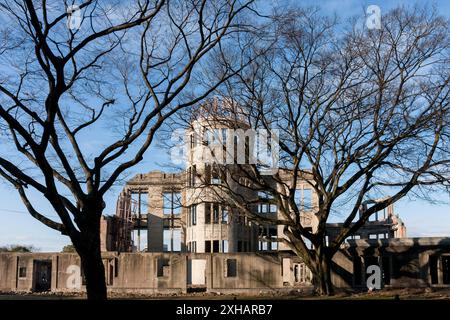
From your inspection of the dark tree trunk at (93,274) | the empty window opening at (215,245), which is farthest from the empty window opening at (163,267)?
the dark tree trunk at (93,274)

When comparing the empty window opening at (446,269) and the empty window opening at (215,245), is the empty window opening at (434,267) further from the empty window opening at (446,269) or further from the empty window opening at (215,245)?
the empty window opening at (215,245)

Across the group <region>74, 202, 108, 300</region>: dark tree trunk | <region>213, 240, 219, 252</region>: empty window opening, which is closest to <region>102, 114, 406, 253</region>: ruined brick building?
→ <region>213, 240, 219, 252</region>: empty window opening

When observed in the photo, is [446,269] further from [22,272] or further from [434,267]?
[22,272]

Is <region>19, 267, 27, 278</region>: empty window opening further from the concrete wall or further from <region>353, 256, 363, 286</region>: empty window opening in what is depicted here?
<region>353, 256, 363, 286</region>: empty window opening

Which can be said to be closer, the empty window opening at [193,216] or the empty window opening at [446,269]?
the empty window opening at [446,269]

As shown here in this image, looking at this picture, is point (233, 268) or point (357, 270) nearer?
point (357, 270)

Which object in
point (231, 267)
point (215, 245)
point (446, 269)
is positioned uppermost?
point (215, 245)

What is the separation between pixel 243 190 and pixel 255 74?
23159 millimetres

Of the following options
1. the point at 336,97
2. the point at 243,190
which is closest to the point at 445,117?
the point at 336,97

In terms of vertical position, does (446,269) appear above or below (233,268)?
below

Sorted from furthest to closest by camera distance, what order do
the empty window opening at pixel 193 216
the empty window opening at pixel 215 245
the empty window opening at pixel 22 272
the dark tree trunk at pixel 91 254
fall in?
the empty window opening at pixel 193 216, the empty window opening at pixel 215 245, the empty window opening at pixel 22 272, the dark tree trunk at pixel 91 254

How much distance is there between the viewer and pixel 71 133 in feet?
68.3

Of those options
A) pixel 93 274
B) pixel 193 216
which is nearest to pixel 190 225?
pixel 193 216
